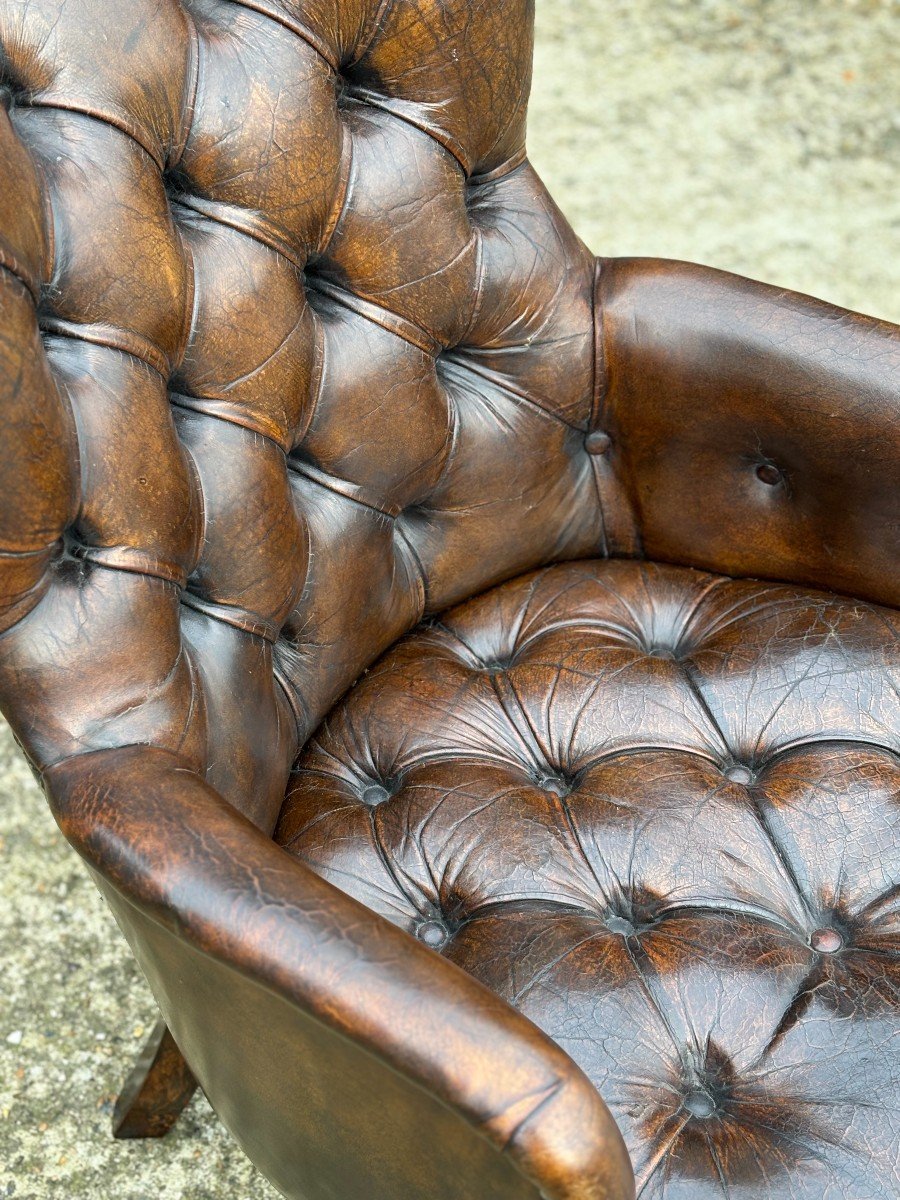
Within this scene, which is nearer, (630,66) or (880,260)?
(880,260)

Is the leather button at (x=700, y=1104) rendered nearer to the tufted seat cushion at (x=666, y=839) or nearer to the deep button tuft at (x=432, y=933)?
the tufted seat cushion at (x=666, y=839)

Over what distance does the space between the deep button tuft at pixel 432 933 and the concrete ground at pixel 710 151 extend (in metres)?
0.69

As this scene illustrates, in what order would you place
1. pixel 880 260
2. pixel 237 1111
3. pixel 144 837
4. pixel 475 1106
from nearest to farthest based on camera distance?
1. pixel 475 1106
2. pixel 144 837
3. pixel 237 1111
4. pixel 880 260

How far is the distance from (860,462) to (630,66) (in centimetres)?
186

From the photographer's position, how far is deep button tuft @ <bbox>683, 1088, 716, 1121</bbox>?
0.91m

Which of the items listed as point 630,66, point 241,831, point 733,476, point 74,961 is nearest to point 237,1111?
point 241,831

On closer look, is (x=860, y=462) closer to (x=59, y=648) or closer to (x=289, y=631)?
(x=289, y=631)

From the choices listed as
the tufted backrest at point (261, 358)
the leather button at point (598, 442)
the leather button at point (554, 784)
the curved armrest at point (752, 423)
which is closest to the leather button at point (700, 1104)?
the leather button at point (554, 784)

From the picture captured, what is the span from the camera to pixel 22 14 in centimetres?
86

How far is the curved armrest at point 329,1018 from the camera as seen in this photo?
69cm

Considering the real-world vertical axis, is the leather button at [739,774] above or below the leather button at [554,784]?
above

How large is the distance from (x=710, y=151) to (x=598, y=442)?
1538 millimetres

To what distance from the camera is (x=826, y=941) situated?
101 centimetres

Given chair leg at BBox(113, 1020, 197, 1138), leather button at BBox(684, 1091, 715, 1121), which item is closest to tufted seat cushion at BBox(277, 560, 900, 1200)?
leather button at BBox(684, 1091, 715, 1121)
